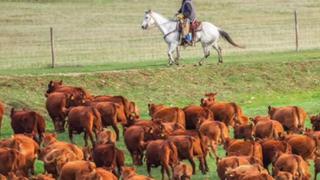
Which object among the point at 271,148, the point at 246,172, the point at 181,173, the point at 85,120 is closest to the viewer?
the point at 246,172

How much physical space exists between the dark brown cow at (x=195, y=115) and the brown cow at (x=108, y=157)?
13.5ft

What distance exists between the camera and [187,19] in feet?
117

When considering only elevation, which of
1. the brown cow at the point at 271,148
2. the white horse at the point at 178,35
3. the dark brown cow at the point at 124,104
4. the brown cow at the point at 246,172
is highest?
the white horse at the point at 178,35

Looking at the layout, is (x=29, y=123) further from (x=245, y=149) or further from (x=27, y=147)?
(x=245, y=149)

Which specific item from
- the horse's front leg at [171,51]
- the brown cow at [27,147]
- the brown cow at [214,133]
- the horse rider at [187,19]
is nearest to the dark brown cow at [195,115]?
the brown cow at [214,133]

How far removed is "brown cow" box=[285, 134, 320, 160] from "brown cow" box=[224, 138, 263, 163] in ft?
3.06

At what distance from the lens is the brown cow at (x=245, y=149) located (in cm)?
1966

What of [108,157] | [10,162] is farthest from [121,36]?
[10,162]

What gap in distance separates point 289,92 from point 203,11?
22.5m

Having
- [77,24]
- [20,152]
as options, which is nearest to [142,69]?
[20,152]

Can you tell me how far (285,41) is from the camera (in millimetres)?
45500

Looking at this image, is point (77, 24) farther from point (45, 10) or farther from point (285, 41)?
point (285, 41)

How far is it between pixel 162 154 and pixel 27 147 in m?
2.53

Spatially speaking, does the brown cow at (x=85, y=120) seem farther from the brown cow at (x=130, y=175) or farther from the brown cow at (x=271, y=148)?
the brown cow at (x=130, y=175)
